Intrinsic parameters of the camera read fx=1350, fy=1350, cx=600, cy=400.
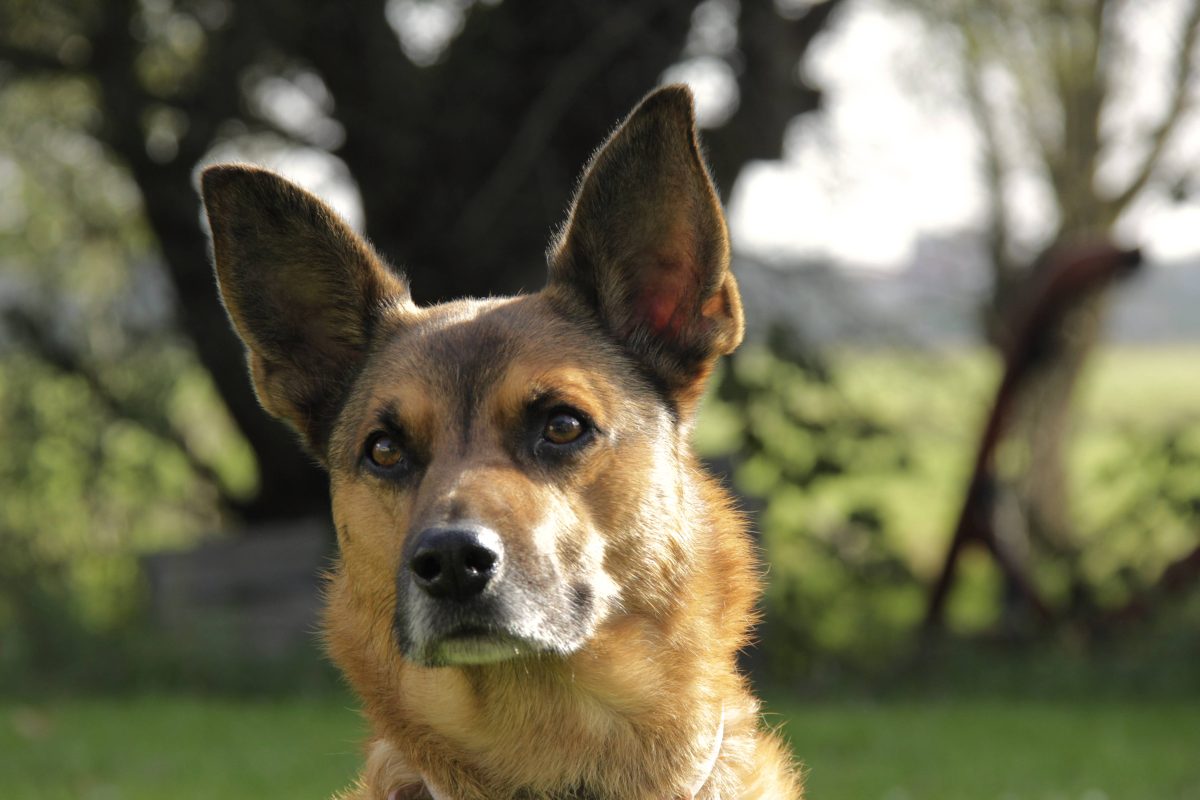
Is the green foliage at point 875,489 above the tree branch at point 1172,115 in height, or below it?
below

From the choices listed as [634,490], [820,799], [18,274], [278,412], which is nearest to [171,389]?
[18,274]

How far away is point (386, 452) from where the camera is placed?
3637mm

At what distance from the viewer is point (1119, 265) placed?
29.9 feet

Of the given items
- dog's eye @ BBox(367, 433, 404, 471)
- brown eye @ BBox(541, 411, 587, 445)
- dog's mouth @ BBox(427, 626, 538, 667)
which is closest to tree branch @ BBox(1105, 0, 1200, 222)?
brown eye @ BBox(541, 411, 587, 445)

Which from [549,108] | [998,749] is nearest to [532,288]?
[549,108]

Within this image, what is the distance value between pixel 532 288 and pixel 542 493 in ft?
21.5

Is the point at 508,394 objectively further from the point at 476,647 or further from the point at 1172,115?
the point at 1172,115

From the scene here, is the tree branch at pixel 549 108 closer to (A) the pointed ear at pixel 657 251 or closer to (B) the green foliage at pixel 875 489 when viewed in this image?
(B) the green foliage at pixel 875 489

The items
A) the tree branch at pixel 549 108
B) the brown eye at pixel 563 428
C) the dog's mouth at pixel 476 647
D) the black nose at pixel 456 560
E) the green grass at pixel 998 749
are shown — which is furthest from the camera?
the tree branch at pixel 549 108

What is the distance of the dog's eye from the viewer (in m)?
3.62

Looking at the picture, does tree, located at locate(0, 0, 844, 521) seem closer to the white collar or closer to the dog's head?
the dog's head

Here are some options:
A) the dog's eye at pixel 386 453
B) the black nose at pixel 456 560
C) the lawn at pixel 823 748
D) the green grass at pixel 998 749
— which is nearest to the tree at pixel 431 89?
the lawn at pixel 823 748

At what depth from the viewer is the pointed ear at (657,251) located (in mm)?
3641

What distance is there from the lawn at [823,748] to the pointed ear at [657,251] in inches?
124
